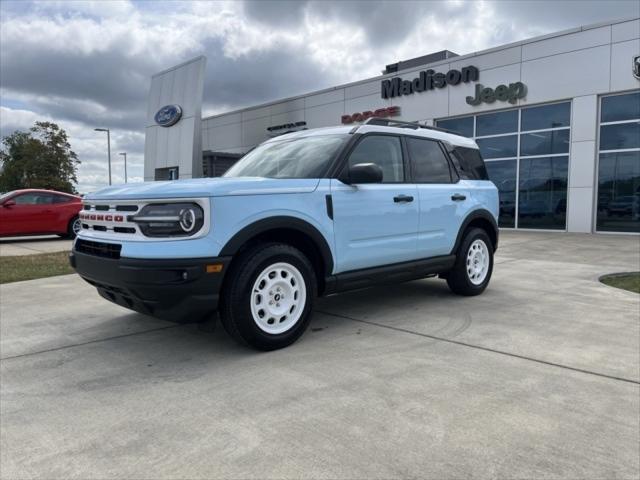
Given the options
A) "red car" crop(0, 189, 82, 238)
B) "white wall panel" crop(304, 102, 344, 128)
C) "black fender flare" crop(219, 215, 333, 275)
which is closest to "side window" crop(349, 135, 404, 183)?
"black fender flare" crop(219, 215, 333, 275)

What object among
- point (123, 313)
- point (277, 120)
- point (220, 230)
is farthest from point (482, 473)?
point (277, 120)

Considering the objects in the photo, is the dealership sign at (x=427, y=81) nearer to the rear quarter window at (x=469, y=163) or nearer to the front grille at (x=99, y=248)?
the rear quarter window at (x=469, y=163)

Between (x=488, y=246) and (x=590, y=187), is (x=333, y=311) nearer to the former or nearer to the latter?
(x=488, y=246)

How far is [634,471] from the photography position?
2.21m

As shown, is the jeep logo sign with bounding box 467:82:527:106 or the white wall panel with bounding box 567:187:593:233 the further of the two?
the jeep logo sign with bounding box 467:82:527:106

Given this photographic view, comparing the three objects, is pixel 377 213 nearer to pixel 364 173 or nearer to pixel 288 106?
pixel 364 173

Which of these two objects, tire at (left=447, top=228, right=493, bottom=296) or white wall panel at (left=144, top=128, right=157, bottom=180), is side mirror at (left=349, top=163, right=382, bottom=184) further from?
white wall panel at (left=144, top=128, right=157, bottom=180)

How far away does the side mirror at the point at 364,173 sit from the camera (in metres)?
4.08

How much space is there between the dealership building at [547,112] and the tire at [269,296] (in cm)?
825

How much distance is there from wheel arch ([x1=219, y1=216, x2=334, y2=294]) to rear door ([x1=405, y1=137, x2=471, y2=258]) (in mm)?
1284

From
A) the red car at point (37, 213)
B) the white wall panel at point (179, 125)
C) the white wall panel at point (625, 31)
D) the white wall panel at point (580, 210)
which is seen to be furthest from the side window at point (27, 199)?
the white wall panel at point (625, 31)

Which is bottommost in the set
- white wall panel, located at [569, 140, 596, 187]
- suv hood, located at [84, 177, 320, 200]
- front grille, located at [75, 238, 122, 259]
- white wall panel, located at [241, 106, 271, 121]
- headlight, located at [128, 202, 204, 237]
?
front grille, located at [75, 238, 122, 259]

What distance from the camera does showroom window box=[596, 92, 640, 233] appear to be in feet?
46.6

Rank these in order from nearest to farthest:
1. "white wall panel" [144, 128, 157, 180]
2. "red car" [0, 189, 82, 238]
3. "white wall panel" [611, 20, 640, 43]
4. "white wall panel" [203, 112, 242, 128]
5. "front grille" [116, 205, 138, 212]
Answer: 1. "front grille" [116, 205, 138, 212]
2. "red car" [0, 189, 82, 238]
3. "white wall panel" [611, 20, 640, 43]
4. "white wall panel" [144, 128, 157, 180]
5. "white wall panel" [203, 112, 242, 128]
